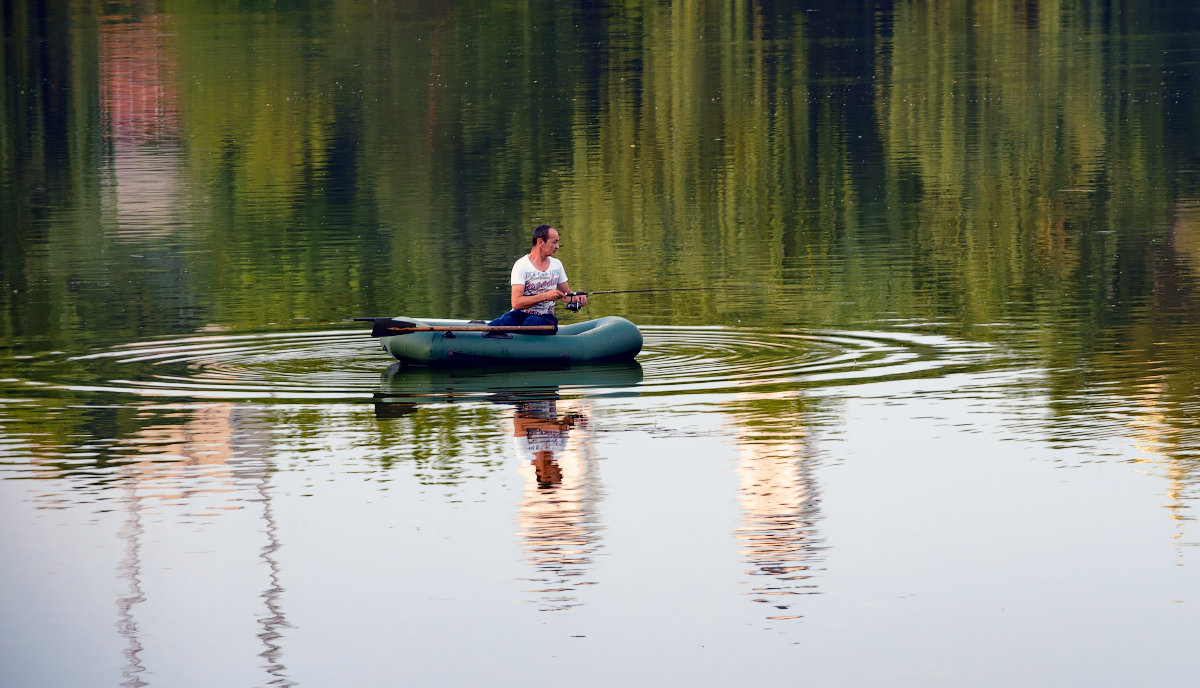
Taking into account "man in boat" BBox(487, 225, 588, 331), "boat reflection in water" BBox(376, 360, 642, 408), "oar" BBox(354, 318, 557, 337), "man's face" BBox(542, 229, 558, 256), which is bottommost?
"boat reflection in water" BBox(376, 360, 642, 408)

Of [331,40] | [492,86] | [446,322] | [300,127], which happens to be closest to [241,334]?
[446,322]

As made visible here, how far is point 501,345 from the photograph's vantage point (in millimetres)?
17547

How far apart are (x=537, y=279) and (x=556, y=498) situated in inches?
239

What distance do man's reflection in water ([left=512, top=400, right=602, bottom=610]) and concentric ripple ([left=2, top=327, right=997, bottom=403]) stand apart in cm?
151

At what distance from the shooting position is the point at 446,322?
1800 centimetres

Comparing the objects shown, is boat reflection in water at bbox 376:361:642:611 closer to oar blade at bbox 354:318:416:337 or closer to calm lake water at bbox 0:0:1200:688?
calm lake water at bbox 0:0:1200:688

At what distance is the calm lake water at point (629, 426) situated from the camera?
9211 millimetres

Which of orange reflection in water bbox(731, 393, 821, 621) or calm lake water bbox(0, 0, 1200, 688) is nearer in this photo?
calm lake water bbox(0, 0, 1200, 688)

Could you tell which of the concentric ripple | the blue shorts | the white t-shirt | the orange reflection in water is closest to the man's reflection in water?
the orange reflection in water

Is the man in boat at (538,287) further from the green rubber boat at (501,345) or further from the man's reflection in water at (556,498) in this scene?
the man's reflection in water at (556,498)

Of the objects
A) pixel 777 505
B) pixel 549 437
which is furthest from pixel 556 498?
pixel 549 437

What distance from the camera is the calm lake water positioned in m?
9.21

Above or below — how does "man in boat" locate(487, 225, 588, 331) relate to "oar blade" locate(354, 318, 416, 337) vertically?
above

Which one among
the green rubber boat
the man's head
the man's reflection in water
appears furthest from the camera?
the man's head
